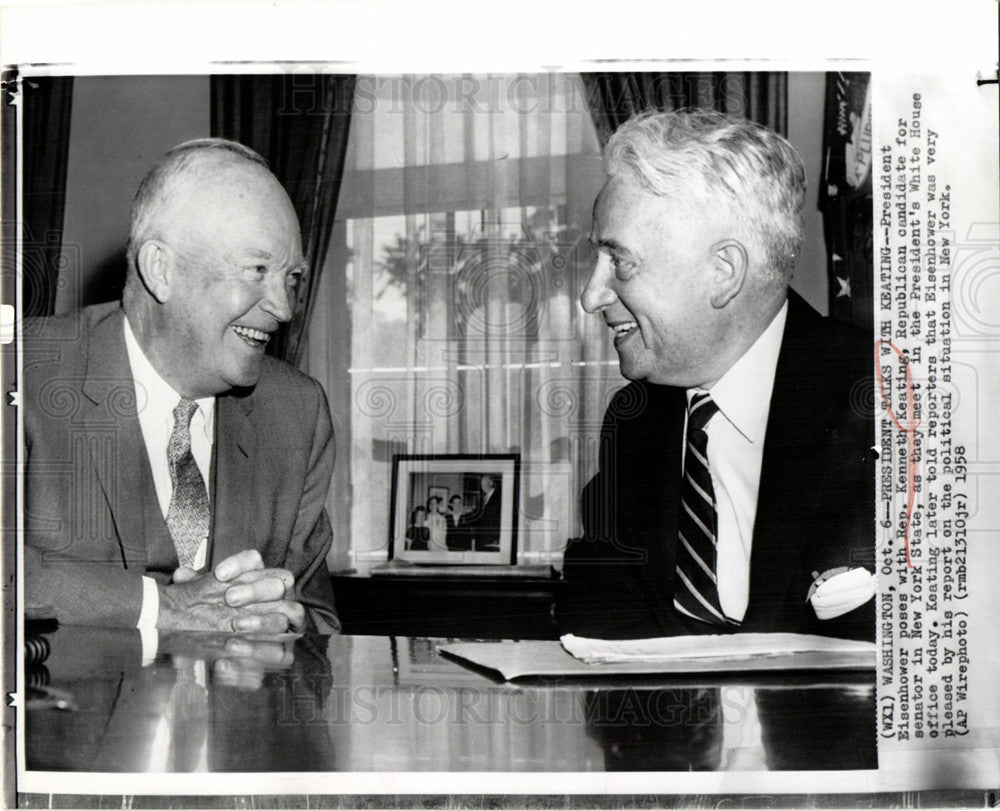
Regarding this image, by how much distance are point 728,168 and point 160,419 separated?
1.26 meters

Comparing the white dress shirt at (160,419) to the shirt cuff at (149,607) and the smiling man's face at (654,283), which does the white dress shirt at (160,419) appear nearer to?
the shirt cuff at (149,607)

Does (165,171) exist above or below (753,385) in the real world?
above

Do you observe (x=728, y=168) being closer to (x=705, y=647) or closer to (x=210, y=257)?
(x=705, y=647)

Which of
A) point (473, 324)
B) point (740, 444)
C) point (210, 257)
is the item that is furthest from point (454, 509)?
point (210, 257)

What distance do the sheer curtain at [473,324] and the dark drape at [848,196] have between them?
47cm

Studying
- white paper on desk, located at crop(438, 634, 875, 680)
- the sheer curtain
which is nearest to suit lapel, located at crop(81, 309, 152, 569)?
the sheer curtain

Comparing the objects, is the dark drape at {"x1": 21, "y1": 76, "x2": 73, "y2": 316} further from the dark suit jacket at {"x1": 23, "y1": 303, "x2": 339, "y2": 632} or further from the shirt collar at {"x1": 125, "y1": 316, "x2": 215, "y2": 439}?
the shirt collar at {"x1": 125, "y1": 316, "x2": 215, "y2": 439}

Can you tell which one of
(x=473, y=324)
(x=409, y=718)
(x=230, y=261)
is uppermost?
(x=230, y=261)

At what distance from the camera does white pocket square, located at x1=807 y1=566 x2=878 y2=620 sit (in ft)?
6.31

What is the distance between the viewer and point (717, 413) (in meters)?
1.95

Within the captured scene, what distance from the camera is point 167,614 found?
1901mm

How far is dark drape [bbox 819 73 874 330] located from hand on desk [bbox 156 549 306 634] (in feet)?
4.10

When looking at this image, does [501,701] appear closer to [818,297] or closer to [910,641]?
[910,641]

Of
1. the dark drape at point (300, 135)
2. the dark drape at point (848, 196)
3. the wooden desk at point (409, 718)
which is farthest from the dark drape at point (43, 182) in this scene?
the dark drape at point (848, 196)
